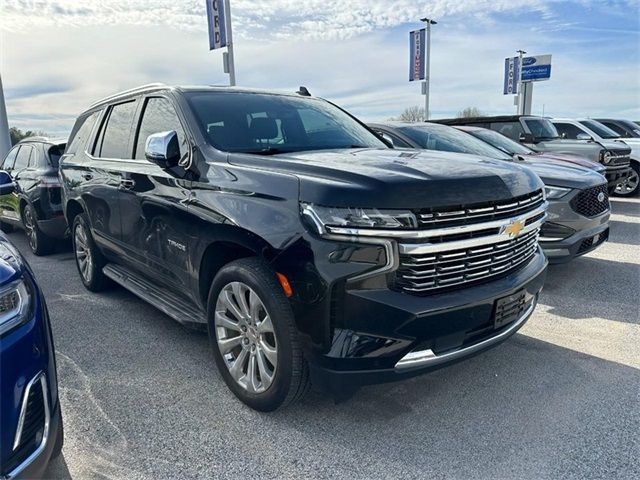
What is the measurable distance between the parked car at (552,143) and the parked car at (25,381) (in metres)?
10.5

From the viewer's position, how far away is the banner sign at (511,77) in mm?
32594

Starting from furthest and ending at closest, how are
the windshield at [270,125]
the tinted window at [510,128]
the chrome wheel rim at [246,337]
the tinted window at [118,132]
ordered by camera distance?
the tinted window at [510,128], the tinted window at [118,132], the windshield at [270,125], the chrome wheel rim at [246,337]

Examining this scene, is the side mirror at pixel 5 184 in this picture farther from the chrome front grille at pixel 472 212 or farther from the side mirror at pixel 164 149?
the chrome front grille at pixel 472 212

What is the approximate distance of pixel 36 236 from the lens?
696 centimetres

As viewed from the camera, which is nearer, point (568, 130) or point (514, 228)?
point (514, 228)

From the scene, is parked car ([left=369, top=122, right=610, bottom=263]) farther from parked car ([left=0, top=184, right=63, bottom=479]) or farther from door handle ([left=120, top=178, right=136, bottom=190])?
parked car ([left=0, top=184, right=63, bottom=479])

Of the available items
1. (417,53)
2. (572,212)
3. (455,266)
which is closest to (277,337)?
(455,266)

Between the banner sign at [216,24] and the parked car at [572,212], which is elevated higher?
the banner sign at [216,24]

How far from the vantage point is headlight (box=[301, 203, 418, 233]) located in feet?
7.67

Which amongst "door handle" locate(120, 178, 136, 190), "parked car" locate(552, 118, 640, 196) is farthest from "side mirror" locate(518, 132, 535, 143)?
"door handle" locate(120, 178, 136, 190)

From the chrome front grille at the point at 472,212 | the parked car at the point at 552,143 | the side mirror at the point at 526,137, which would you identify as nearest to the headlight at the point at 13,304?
the chrome front grille at the point at 472,212

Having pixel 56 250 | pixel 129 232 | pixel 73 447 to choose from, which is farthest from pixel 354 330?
pixel 56 250

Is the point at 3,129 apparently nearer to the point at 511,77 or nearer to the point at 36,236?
the point at 36,236

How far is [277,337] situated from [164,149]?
4.84 feet
